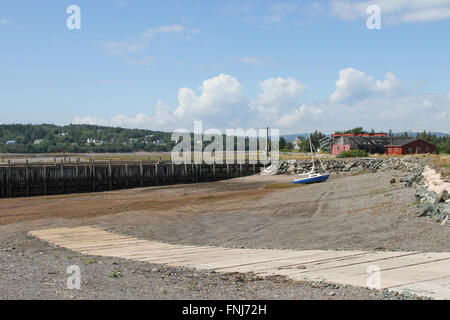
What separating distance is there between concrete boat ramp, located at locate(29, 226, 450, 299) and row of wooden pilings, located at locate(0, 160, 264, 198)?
125ft

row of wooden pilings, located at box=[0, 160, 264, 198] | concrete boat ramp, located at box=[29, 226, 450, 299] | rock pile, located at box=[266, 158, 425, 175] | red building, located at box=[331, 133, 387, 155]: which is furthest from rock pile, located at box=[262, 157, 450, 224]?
red building, located at box=[331, 133, 387, 155]

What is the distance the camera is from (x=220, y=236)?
21250 mm

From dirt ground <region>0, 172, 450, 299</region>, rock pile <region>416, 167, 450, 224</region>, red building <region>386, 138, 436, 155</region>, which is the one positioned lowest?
dirt ground <region>0, 172, 450, 299</region>

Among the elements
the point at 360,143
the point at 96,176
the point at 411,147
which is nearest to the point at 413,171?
the point at 96,176

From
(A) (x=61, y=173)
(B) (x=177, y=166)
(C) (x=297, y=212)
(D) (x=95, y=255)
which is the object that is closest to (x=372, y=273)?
(D) (x=95, y=255)

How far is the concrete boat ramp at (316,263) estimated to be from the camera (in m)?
10.2

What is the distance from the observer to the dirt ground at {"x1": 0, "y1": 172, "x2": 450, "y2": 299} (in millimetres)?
9758

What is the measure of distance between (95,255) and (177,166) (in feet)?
168

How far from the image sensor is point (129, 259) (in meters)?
14.9

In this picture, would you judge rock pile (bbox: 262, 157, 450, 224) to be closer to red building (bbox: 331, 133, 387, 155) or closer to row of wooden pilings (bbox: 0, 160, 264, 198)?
row of wooden pilings (bbox: 0, 160, 264, 198)

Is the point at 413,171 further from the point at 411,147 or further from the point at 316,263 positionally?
the point at 411,147

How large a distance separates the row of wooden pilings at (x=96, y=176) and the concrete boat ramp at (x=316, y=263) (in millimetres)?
38247

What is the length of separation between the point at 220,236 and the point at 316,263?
8.86m
